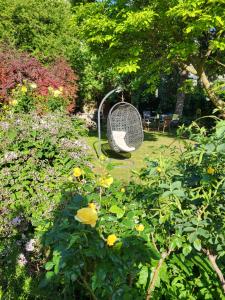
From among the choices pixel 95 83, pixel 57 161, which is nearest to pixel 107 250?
pixel 57 161

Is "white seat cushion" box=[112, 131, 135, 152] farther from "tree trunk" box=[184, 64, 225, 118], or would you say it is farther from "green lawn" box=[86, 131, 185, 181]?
"tree trunk" box=[184, 64, 225, 118]

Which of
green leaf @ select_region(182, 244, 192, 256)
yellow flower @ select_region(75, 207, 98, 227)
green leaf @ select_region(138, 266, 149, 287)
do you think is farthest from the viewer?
green leaf @ select_region(138, 266, 149, 287)

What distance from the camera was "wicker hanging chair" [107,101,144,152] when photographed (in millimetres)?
9500

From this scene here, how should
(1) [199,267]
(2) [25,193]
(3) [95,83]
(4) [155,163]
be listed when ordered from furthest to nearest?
(3) [95,83] < (2) [25,193] < (1) [199,267] < (4) [155,163]

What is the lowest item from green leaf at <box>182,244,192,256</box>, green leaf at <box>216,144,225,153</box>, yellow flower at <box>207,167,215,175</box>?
green leaf at <box>182,244,192,256</box>

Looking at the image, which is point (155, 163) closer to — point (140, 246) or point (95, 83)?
point (140, 246)

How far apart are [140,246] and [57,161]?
2452 millimetres

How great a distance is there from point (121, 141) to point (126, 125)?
1.87 feet

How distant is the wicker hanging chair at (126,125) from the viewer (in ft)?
31.2

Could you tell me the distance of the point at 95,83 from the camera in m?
15.2

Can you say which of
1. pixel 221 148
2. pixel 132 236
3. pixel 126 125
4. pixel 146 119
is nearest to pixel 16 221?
pixel 132 236

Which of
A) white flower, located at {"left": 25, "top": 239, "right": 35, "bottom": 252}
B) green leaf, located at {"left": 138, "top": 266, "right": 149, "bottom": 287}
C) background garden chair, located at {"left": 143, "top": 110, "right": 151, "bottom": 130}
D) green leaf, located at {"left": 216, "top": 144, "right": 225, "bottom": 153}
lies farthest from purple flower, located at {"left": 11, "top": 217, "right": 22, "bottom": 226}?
background garden chair, located at {"left": 143, "top": 110, "right": 151, "bottom": 130}

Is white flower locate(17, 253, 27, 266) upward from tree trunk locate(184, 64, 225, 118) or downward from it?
downward

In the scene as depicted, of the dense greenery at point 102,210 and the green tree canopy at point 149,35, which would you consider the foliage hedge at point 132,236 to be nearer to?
the dense greenery at point 102,210
